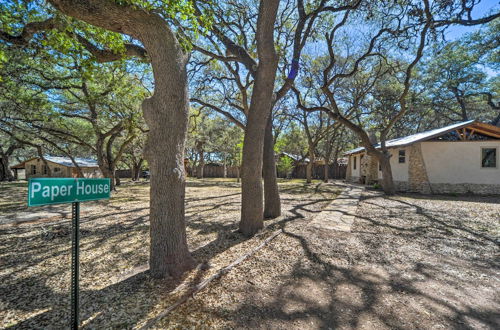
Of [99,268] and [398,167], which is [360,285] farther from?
[398,167]

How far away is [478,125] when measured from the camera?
36.9ft

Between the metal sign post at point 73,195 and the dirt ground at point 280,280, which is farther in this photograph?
the dirt ground at point 280,280

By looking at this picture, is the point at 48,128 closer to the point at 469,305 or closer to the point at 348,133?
the point at 469,305

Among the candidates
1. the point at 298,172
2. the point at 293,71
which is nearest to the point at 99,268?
the point at 293,71

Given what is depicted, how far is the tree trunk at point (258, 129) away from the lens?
4.58 m

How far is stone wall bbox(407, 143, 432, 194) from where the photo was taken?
39.5ft

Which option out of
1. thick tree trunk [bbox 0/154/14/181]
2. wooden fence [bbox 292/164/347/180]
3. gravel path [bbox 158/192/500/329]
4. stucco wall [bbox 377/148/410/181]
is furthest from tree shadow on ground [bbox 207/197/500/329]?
thick tree trunk [bbox 0/154/14/181]

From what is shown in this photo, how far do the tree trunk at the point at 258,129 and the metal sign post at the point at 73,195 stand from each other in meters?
3.03

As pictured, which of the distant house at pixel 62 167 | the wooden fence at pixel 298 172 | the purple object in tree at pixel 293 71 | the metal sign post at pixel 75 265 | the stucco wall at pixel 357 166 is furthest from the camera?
the wooden fence at pixel 298 172

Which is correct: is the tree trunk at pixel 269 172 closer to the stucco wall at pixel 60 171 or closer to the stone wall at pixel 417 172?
the stone wall at pixel 417 172

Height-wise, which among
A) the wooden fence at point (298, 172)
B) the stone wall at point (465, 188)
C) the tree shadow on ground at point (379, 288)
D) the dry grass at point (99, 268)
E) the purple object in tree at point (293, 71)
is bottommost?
the tree shadow on ground at point (379, 288)

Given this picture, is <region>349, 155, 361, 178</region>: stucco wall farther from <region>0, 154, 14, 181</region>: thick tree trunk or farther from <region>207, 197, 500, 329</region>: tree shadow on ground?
<region>0, 154, 14, 181</region>: thick tree trunk

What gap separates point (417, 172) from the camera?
1226 cm

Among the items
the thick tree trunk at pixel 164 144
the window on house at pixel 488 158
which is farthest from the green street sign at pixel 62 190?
the window on house at pixel 488 158
